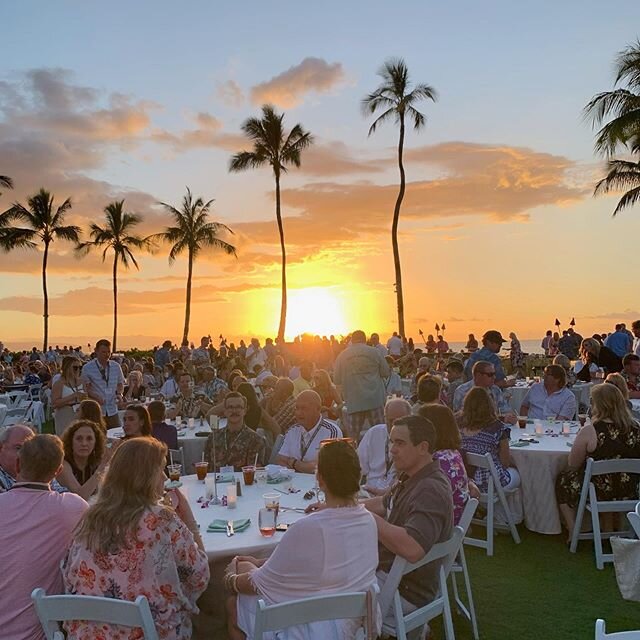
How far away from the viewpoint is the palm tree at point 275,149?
2861 centimetres

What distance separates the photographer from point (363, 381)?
27.2ft

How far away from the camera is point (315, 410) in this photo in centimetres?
524

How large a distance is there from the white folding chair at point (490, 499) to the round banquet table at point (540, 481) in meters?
0.30

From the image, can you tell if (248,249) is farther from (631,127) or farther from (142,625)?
(142,625)

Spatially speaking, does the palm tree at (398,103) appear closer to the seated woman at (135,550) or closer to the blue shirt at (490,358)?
the blue shirt at (490,358)

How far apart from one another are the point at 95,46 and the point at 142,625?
8773mm

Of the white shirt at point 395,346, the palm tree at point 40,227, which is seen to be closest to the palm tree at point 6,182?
the palm tree at point 40,227

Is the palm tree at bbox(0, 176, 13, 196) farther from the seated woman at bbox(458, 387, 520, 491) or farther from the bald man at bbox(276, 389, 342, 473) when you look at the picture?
the seated woman at bbox(458, 387, 520, 491)

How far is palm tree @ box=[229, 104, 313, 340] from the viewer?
1126 inches

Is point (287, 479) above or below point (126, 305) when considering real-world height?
below

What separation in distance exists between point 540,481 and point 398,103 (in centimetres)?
2020

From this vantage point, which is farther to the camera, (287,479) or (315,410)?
(315,410)

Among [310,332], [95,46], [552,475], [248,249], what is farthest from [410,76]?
[552,475]

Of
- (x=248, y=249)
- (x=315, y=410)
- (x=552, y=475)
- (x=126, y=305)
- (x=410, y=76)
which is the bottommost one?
(x=552, y=475)
